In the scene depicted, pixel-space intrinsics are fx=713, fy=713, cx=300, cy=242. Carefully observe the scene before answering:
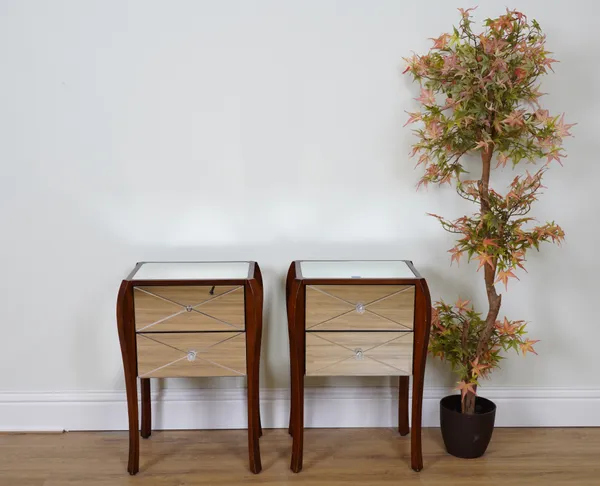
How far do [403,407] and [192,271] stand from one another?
0.97 meters

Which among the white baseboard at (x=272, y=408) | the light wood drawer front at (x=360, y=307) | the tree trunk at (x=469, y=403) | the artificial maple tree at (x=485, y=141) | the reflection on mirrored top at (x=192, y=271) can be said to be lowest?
the white baseboard at (x=272, y=408)

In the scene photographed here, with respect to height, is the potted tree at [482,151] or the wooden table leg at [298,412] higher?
the potted tree at [482,151]

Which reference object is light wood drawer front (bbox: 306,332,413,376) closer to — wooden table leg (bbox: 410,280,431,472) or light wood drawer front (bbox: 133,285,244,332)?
wooden table leg (bbox: 410,280,431,472)

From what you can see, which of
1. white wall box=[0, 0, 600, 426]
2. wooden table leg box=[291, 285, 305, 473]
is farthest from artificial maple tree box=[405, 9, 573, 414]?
wooden table leg box=[291, 285, 305, 473]

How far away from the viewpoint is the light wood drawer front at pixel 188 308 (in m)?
2.32

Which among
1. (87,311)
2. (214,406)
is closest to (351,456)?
(214,406)

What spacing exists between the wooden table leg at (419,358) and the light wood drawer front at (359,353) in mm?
25

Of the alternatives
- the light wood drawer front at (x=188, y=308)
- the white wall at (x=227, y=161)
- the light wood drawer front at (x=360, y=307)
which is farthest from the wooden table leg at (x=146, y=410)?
the light wood drawer front at (x=360, y=307)

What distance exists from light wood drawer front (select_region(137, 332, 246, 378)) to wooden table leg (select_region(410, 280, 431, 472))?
575 millimetres

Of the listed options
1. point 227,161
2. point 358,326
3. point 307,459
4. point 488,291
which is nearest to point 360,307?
point 358,326

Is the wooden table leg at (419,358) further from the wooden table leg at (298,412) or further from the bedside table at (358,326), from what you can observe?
the wooden table leg at (298,412)

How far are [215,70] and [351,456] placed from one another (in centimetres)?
147

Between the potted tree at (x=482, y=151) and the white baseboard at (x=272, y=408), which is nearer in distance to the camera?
the potted tree at (x=482, y=151)

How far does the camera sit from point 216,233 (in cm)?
268
